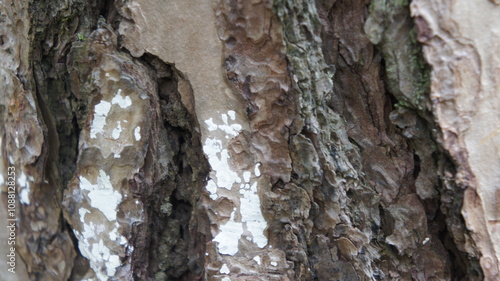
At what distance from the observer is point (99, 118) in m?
0.77

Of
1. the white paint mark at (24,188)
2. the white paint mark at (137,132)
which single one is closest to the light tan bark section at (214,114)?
the white paint mark at (137,132)

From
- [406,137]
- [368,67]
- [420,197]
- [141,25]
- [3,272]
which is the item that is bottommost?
[3,272]

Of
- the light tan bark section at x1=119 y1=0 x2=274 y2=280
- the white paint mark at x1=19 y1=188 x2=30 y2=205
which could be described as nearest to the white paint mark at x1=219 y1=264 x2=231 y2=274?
the light tan bark section at x1=119 y1=0 x2=274 y2=280

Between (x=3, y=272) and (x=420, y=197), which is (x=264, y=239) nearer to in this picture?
(x=420, y=197)

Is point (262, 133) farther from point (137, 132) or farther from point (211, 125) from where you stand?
point (137, 132)

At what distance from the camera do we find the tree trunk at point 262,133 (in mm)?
661

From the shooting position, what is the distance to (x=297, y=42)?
27.1 inches

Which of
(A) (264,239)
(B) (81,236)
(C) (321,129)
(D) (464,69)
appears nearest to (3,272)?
(B) (81,236)

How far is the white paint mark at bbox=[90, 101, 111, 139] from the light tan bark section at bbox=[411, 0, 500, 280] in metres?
0.56

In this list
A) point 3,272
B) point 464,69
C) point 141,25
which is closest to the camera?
point 464,69

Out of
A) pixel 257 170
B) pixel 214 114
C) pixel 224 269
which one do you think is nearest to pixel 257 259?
pixel 224 269

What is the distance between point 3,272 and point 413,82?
1.00 metres

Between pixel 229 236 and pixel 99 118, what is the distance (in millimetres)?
334

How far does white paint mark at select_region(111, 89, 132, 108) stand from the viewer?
76 cm
